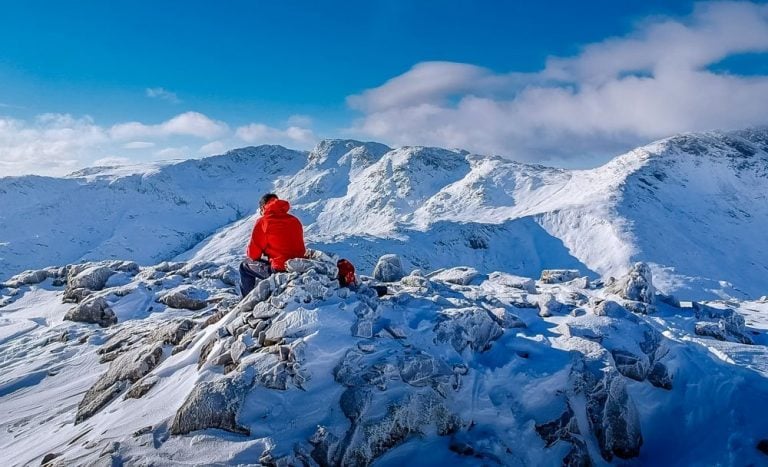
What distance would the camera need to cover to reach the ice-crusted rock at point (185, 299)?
67.1 feet

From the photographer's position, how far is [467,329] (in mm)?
11312

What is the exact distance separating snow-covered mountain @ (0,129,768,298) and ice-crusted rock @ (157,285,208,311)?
7395cm

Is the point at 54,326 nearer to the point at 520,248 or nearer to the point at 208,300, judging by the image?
the point at 208,300

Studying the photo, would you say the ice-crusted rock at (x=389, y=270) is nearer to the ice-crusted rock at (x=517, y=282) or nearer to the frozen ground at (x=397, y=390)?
the ice-crusted rock at (x=517, y=282)

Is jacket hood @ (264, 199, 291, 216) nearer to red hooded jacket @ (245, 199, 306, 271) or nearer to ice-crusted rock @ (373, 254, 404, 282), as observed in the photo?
red hooded jacket @ (245, 199, 306, 271)

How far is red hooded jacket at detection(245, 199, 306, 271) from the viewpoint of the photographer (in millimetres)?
12656

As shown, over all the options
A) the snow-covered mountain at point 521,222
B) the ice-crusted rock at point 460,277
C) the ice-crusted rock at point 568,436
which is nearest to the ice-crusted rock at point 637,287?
the ice-crusted rock at point 460,277

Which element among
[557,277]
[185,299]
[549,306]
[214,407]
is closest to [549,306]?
[549,306]

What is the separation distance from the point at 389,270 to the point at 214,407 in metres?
12.3

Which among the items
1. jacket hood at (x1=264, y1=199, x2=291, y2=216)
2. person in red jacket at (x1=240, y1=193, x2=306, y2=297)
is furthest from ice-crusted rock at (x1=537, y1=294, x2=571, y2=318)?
jacket hood at (x1=264, y1=199, x2=291, y2=216)

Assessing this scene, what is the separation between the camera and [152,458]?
784 centimetres

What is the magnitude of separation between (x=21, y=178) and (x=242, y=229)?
96018mm

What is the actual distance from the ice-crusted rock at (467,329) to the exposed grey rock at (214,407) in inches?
180

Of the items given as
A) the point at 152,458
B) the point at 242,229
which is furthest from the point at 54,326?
the point at 242,229
